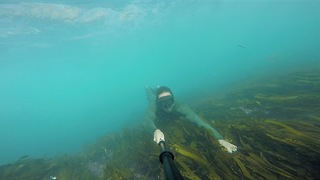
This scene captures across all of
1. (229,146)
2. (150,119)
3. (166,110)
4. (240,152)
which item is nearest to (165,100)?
(166,110)

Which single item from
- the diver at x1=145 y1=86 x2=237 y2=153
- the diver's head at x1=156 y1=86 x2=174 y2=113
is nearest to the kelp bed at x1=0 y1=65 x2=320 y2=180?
the diver at x1=145 y1=86 x2=237 y2=153

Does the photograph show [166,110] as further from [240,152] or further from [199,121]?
[240,152]

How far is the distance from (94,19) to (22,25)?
26.0ft

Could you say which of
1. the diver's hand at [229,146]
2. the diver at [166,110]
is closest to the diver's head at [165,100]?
the diver at [166,110]

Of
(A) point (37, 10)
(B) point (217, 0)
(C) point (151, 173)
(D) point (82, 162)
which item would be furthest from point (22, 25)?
(B) point (217, 0)

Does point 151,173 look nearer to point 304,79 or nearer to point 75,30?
point 304,79

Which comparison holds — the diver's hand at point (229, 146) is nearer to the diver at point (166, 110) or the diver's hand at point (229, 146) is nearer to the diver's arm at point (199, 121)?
the diver's arm at point (199, 121)

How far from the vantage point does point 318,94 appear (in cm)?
626

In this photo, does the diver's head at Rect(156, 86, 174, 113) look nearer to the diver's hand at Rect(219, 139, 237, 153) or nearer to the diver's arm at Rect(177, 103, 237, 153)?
the diver's arm at Rect(177, 103, 237, 153)

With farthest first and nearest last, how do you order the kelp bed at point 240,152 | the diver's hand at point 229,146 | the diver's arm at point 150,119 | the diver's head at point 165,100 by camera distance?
the diver's arm at point 150,119, the diver's head at point 165,100, the diver's hand at point 229,146, the kelp bed at point 240,152

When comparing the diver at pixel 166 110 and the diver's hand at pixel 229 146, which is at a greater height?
the diver at pixel 166 110

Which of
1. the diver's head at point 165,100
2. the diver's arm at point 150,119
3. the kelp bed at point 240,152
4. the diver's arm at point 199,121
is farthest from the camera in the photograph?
the diver's arm at point 150,119

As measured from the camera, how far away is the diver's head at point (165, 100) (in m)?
5.60

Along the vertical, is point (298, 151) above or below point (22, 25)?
below
